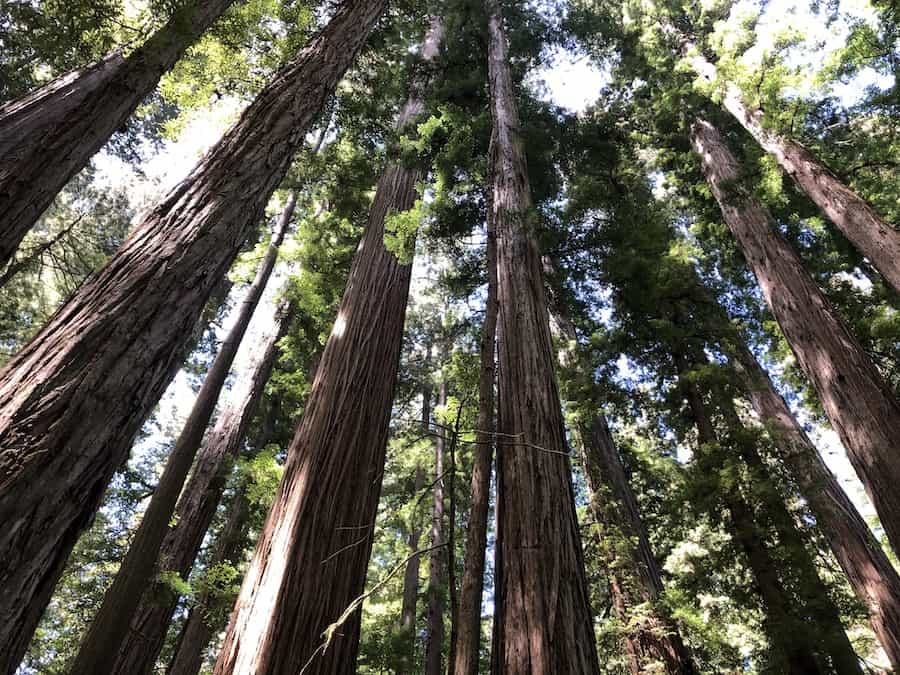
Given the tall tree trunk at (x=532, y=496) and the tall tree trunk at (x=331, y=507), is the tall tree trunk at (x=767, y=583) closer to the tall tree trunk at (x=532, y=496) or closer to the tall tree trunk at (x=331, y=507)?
the tall tree trunk at (x=532, y=496)

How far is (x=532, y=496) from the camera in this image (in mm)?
2420

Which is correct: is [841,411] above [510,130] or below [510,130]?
below

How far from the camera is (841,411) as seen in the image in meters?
4.86

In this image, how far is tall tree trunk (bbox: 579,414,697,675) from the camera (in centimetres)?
485

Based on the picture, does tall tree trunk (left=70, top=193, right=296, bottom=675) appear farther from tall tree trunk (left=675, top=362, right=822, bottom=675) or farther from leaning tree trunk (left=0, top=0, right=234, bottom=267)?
tall tree trunk (left=675, top=362, right=822, bottom=675)

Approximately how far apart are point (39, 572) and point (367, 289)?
3.26m

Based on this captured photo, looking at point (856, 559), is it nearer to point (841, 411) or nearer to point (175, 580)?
point (841, 411)

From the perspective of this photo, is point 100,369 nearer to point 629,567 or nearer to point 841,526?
point 629,567

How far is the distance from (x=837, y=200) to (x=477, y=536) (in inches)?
264

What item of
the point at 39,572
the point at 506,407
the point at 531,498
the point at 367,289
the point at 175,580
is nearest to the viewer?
the point at 39,572

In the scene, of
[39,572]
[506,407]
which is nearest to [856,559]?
[506,407]

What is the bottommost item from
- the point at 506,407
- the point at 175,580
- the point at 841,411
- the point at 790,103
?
the point at 175,580

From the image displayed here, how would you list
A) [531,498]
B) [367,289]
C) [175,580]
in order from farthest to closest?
1. [175,580]
2. [367,289]
3. [531,498]

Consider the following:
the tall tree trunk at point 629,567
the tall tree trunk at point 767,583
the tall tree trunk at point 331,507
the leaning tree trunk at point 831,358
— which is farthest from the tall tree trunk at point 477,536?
the tall tree trunk at point 767,583
